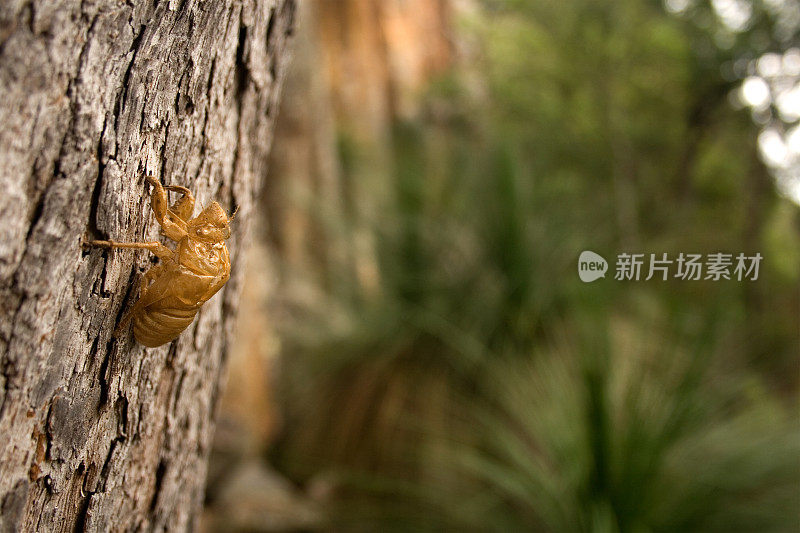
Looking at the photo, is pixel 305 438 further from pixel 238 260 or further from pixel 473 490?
pixel 238 260

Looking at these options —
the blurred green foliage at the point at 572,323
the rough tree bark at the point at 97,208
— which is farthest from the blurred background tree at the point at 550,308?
the rough tree bark at the point at 97,208

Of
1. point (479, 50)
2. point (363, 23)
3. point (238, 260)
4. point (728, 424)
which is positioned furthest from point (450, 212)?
point (363, 23)

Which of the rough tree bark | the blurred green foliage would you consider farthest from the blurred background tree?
the rough tree bark

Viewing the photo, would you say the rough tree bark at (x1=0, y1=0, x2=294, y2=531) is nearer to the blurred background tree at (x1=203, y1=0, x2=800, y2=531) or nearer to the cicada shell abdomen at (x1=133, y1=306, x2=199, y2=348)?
the cicada shell abdomen at (x1=133, y1=306, x2=199, y2=348)

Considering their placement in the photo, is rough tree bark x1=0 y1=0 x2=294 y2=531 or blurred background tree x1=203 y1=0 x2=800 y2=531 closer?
rough tree bark x1=0 y1=0 x2=294 y2=531

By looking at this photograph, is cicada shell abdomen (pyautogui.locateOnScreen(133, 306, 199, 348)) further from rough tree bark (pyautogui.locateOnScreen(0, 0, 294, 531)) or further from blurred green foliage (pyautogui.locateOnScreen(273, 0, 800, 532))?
blurred green foliage (pyautogui.locateOnScreen(273, 0, 800, 532))

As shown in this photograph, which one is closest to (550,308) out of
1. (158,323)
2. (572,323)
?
(572,323)
